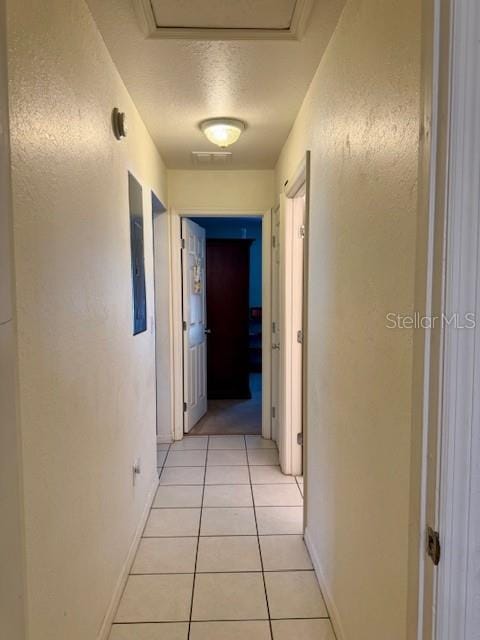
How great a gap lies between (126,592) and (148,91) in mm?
2404

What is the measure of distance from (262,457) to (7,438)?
2730 millimetres

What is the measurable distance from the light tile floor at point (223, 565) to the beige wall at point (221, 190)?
2176mm

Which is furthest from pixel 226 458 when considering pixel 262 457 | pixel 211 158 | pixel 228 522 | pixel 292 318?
pixel 211 158

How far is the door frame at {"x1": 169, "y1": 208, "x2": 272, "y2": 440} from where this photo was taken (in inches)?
145

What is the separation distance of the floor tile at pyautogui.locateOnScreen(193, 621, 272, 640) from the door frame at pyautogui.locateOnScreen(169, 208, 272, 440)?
213 cm

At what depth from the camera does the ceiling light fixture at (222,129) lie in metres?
2.51

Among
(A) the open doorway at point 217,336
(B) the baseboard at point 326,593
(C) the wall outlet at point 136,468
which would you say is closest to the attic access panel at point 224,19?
(C) the wall outlet at point 136,468

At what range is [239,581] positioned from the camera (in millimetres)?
1942

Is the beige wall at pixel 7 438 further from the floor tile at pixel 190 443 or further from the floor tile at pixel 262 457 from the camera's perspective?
the floor tile at pixel 190 443

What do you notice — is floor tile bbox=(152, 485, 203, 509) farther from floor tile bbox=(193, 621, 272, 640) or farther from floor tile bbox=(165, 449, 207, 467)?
floor tile bbox=(193, 621, 272, 640)

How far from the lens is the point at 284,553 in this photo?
214 cm

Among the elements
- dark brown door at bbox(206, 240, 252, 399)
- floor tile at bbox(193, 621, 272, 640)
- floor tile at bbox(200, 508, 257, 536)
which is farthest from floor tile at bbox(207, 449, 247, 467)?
dark brown door at bbox(206, 240, 252, 399)

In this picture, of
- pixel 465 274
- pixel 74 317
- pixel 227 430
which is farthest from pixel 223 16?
pixel 227 430

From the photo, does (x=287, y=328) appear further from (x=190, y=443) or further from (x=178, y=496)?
(x=190, y=443)
